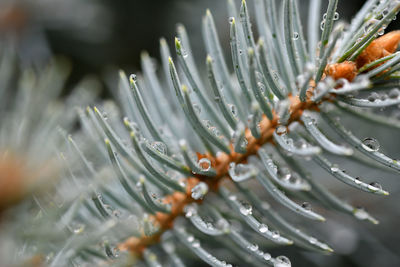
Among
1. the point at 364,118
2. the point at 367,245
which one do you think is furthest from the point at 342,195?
the point at 364,118

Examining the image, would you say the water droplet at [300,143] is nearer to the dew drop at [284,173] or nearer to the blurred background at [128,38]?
the dew drop at [284,173]

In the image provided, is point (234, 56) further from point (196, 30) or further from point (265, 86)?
point (196, 30)

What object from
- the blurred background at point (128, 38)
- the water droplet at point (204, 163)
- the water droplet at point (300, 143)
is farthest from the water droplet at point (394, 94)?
the blurred background at point (128, 38)

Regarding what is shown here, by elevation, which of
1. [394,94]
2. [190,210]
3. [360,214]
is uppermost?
[394,94]

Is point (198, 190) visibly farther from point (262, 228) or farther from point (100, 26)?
point (100, 26)

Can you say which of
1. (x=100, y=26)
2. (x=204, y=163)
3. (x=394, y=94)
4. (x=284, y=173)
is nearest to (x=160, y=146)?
(x=204, y=163)

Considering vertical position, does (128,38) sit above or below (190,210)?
above

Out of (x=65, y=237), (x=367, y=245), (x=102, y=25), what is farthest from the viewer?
(x=102, y=25)

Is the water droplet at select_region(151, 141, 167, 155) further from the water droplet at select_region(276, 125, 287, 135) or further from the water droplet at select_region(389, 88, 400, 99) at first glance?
the water droplet at select_region(389, 88, 400, 99)
